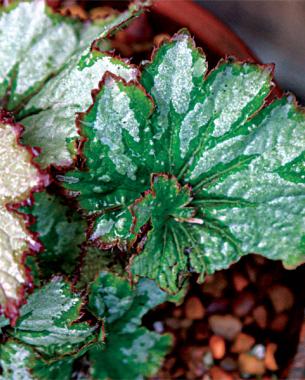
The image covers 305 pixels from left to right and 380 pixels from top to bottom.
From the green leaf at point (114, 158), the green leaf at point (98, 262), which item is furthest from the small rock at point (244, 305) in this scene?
the green leaf at point (114, 158)

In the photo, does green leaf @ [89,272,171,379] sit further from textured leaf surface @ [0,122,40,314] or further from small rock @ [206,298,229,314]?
textured leaf surface @ [0,122,40,314]

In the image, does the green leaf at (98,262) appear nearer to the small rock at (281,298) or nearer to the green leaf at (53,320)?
the green leaf at (53,320)

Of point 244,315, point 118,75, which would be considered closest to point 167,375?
point 244,315

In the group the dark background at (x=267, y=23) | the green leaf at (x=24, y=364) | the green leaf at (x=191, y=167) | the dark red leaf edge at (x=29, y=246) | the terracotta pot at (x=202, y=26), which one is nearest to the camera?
the dark red leaf edge at (x=29, y=246)

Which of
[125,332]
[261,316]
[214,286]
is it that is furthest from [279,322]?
[125,332]

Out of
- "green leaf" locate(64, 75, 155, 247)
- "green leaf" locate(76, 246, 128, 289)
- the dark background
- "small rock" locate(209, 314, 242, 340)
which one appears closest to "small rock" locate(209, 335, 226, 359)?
"small rock" locate(209, 314, 242, 340)

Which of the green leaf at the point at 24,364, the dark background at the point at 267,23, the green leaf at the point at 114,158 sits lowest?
the green leaf at the point at 24,364

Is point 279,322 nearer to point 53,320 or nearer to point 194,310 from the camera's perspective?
point 194,310
